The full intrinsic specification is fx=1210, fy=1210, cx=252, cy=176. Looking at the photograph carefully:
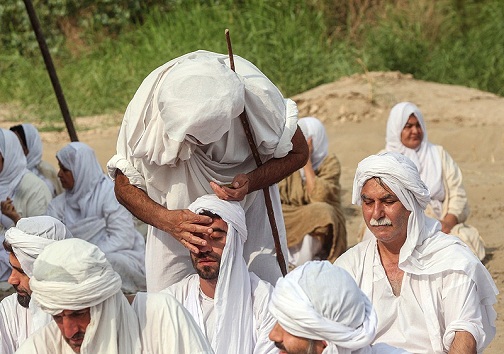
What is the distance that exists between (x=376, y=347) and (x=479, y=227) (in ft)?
22.8

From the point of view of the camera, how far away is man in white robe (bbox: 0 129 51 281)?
27.2ft

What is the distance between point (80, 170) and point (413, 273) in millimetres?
4256

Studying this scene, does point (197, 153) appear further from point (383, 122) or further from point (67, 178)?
point (383, 122)

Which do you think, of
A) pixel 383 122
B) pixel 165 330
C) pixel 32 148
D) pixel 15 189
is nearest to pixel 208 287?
pixel 165 330

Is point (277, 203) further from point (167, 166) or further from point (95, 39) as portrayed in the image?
point (95, 39)

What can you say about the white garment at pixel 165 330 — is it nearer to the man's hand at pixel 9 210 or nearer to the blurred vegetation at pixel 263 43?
the man's hand at pixel 9 210

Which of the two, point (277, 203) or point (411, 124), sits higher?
point (277, 203)

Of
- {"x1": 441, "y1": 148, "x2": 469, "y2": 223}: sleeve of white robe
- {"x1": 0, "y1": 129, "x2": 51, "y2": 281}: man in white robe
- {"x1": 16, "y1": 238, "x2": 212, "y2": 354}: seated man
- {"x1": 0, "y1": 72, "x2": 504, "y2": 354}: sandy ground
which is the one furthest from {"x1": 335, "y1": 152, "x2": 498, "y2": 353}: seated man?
{"x1": 0, "y1": 72, "x2": 504, "y2": 354}: sandy ground

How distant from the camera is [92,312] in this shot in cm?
412

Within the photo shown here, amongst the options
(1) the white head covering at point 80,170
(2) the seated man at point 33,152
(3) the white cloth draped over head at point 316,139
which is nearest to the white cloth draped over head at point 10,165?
(1) the white head covering at point 80,170

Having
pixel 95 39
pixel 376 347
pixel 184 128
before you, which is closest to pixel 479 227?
pixel 184 128

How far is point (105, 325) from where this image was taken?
13.6 feet

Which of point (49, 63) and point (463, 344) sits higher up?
point (463, 344)

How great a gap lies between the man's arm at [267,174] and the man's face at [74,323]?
1.38 meters
